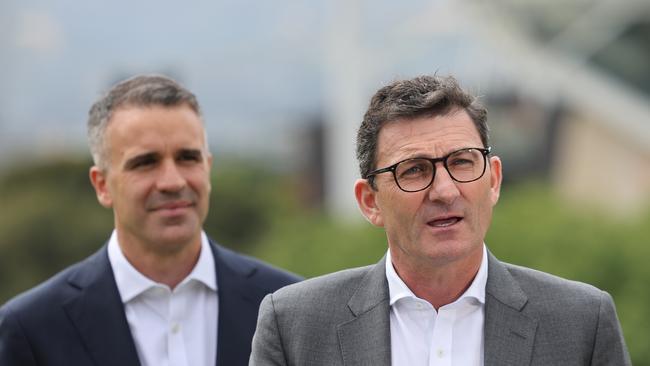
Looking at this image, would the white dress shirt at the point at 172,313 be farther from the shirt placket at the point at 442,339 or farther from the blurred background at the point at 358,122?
the blurred background at the point at 358,122

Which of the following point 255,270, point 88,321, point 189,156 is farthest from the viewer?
point 255,270

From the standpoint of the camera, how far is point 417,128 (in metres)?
3.00

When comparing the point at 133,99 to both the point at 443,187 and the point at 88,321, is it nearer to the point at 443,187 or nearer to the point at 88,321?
the point at 88,321

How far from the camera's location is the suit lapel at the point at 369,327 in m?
2.99

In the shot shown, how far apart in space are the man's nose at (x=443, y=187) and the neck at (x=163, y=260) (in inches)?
55.7

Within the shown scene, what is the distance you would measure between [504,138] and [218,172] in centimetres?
838

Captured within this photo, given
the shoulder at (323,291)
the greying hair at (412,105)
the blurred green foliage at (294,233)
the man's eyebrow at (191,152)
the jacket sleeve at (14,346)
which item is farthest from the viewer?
the blurred green foliage at (294,233)

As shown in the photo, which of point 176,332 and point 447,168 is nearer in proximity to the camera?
point 447,168

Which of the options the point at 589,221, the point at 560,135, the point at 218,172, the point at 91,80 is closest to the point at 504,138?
the point at 560,135

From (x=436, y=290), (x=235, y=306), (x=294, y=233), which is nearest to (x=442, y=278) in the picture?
(x=436, y=290)

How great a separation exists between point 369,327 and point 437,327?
19cm

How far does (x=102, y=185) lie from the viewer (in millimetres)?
4316

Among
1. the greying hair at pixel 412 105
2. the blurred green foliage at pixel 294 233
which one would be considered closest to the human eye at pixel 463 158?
the greying hair at pixel 412 105

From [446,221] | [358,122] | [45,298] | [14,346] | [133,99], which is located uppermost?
[133,99]
